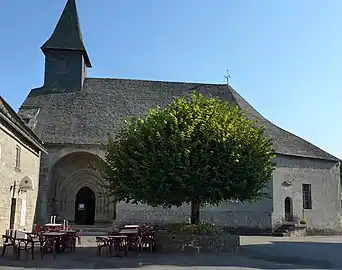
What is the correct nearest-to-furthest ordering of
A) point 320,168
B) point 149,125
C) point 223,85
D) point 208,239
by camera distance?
point 208,239 → point 149,125 → point 320,168 → point 223,85

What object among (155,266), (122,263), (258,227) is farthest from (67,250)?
(258,227)

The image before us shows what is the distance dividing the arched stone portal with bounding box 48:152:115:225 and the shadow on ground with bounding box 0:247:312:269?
14.3m

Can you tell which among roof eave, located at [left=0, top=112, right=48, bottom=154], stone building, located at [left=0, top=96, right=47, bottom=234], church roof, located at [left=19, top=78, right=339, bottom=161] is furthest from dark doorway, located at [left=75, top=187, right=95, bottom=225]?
roof eave, located at [left=0, top=112, right=48, bottom=154]

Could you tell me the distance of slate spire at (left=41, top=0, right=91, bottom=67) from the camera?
33.5m

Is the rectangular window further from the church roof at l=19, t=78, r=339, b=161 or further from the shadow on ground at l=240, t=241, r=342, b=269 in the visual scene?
the shadow on ground at l=240, t=241, r=342, b=269

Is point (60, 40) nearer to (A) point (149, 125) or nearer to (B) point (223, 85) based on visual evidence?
(B) point (223, 85)

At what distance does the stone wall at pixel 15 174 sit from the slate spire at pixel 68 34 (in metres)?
12.7

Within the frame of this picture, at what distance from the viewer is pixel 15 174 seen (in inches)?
730

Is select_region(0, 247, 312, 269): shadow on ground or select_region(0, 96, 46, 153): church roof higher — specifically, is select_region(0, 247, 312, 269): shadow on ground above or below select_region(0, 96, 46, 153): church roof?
below

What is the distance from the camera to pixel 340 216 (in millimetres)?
33250

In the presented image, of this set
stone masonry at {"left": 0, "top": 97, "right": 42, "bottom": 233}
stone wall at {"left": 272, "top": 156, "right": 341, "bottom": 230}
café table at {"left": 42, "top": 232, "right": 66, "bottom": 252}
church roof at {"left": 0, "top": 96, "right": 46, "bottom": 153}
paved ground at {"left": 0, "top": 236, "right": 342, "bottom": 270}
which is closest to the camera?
paved ground at {"left": 0, "top": 236, "right": 342, "bottom": 270}

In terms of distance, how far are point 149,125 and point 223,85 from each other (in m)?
19.3

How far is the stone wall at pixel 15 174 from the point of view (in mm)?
16875

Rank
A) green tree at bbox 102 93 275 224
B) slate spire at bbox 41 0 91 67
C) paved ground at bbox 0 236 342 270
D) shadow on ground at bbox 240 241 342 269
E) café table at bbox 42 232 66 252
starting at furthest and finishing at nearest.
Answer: slate spire at bbox 41 0 91 67, green tree at bbox 102 93 275 224, café table at bbox 42 232 66 252, shadow on ground at bbox 240 241 342 269, paved ground at bbox 0 236 342 270
